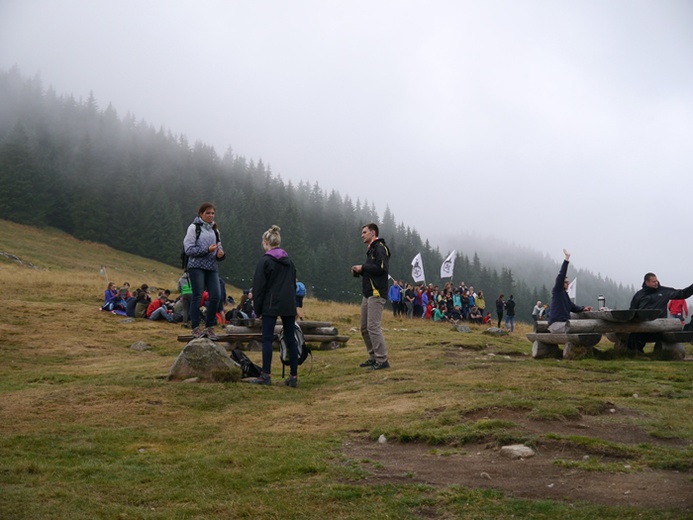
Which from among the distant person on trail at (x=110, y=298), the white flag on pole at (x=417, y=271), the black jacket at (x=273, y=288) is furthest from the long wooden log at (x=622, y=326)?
the white flag on pole at (x=417, y=271)

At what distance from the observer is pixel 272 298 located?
32.7 feet

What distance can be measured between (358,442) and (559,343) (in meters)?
7.97

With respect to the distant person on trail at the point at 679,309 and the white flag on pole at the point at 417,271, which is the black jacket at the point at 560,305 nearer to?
the distant person on trail at the point at 679,309

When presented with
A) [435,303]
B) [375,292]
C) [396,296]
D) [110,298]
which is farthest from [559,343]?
[435,303]

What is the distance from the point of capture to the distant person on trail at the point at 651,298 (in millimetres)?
13266

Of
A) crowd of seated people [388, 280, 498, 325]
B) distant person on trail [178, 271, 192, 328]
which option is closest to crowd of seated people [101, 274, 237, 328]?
distant person on trail [178, 271, 192, 328]

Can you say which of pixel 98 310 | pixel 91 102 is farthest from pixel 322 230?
pixel 98 310

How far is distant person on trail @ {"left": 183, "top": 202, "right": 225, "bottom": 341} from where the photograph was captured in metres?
10.5

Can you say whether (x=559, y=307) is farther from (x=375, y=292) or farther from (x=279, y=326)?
(x=279, y=326)

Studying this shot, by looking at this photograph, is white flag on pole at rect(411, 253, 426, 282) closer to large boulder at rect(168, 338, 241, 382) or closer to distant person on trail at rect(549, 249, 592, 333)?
distant person on trail at rect(549, 249, 592, 333)

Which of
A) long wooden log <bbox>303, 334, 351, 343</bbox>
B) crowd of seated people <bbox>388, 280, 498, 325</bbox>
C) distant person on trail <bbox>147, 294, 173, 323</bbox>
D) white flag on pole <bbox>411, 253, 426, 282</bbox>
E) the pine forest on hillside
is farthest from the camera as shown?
the pine forest on hillside

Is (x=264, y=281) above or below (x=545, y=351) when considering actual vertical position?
above

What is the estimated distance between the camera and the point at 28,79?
123438 mm

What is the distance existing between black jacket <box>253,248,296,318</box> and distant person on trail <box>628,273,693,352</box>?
7713mm
